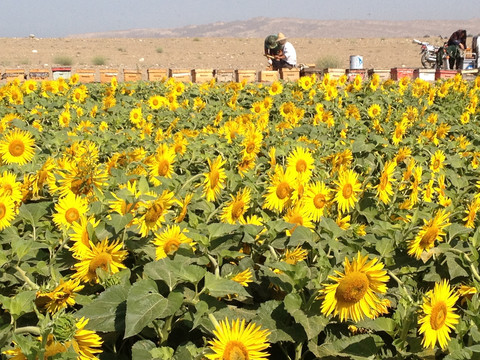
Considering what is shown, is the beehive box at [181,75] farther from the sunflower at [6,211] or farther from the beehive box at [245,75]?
the sunflower at [6,211]

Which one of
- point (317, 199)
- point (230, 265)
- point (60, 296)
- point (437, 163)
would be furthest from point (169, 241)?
point (437, 163)

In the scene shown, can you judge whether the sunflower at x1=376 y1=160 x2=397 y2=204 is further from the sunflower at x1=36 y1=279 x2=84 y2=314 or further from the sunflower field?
the sunflower at x1=36 y1=279 x2=84 y2=314

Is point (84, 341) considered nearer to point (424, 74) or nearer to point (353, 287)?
point (353, 287)

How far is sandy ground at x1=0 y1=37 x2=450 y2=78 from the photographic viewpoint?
47.2m

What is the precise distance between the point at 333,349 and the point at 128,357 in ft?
1.99

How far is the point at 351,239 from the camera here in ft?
7.47

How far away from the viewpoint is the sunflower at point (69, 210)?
218cm

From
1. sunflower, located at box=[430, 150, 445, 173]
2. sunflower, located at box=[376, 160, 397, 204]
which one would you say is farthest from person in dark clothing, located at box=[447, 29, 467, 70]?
sunflower, located at box=[376, 160, 397, 204]

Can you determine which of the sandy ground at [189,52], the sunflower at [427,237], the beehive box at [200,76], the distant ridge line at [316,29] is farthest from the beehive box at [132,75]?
the distant ridge line at [316,29]

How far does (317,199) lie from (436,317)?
3.71 ft

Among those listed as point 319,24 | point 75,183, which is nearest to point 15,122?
point 75,183

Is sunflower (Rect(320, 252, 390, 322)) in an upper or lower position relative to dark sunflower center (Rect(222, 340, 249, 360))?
upper

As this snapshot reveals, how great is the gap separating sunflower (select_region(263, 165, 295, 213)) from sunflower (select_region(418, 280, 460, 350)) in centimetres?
105

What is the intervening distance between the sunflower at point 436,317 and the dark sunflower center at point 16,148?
2448 millimetres
